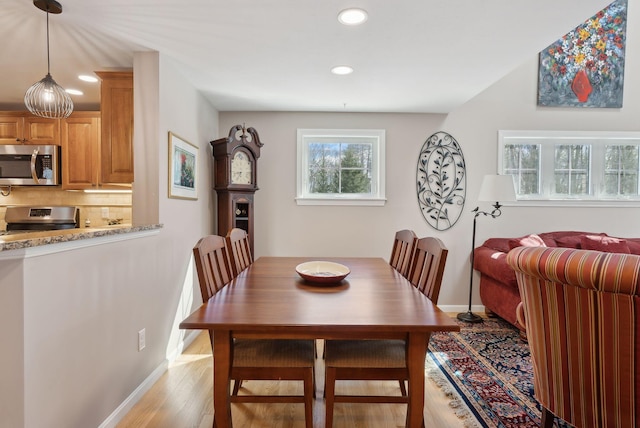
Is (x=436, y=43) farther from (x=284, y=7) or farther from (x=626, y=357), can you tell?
(x=626, y=357)

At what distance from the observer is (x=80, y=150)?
337cm

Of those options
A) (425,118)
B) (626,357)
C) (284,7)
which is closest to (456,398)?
(626,357)

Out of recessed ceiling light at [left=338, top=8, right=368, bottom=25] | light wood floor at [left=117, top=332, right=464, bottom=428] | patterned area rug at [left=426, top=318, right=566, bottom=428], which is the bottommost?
light wood floor at [left=117, top=332, right=464, bottom=428]

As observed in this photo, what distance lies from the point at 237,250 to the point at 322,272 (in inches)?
26.1

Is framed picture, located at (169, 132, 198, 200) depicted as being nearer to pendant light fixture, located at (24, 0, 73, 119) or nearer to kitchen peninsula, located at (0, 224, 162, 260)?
kitchen peninsula, located at (0, 224, 162, 260)

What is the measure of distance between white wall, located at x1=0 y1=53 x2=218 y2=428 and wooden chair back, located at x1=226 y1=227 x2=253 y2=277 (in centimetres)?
54

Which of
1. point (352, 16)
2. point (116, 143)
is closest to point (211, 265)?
point (116, 143)

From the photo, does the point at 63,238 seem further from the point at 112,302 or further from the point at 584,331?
the point at 584,331

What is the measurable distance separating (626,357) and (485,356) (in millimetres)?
1474

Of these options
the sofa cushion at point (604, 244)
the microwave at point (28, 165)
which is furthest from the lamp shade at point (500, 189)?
the microwave at point (28, 165)

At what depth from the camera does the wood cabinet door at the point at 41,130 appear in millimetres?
3387

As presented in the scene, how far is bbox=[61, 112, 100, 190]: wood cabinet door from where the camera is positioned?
334 centimetres

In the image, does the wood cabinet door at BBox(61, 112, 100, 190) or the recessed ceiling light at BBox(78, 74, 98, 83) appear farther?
the wood cabinet door at BBox(61, 112, 100, 190)

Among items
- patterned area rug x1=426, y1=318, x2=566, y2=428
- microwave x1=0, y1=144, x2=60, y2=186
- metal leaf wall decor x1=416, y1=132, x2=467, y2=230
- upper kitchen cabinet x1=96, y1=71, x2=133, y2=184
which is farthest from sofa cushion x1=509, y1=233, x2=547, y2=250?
microwave x1=0, y1=144, x2=60, y2=186
